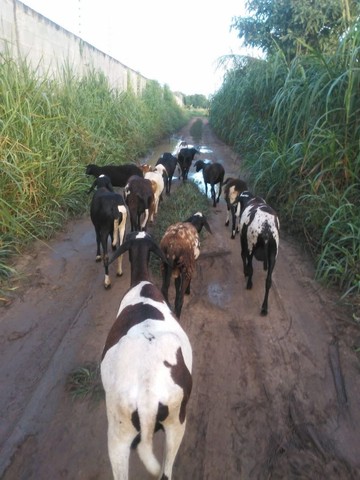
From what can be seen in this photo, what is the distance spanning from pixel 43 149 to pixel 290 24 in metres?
8.64

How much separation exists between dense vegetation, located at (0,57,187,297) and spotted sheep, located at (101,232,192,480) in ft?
9.09

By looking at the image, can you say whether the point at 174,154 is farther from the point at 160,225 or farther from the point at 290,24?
the point at 160,225

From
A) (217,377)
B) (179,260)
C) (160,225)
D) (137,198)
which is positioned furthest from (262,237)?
(160,225)

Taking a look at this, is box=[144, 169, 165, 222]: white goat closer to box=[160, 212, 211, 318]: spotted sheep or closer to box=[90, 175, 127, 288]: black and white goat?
box=[90, 175, 127, 288]: black and white goat

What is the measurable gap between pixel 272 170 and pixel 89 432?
16.8ft

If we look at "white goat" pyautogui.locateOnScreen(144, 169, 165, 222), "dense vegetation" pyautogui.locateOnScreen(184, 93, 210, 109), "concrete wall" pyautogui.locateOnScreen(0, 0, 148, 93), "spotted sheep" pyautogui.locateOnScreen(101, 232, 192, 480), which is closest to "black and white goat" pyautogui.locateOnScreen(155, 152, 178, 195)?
"white goat" pyautogui.locateOnScreen(144, 169, 165, 222)

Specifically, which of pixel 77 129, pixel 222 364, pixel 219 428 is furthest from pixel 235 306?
pixel 77 129

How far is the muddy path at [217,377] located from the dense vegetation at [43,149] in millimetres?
625

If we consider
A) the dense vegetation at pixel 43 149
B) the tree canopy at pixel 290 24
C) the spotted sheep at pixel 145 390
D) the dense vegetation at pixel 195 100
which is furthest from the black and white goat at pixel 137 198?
the dense vegetation at pixel 195 100

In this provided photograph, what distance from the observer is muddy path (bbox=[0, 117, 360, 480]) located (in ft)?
6.90

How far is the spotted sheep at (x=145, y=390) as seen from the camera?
4.99 ft

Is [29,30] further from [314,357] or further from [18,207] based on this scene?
[314,357]

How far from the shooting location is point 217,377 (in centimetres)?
276

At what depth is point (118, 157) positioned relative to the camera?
8.50 meters
